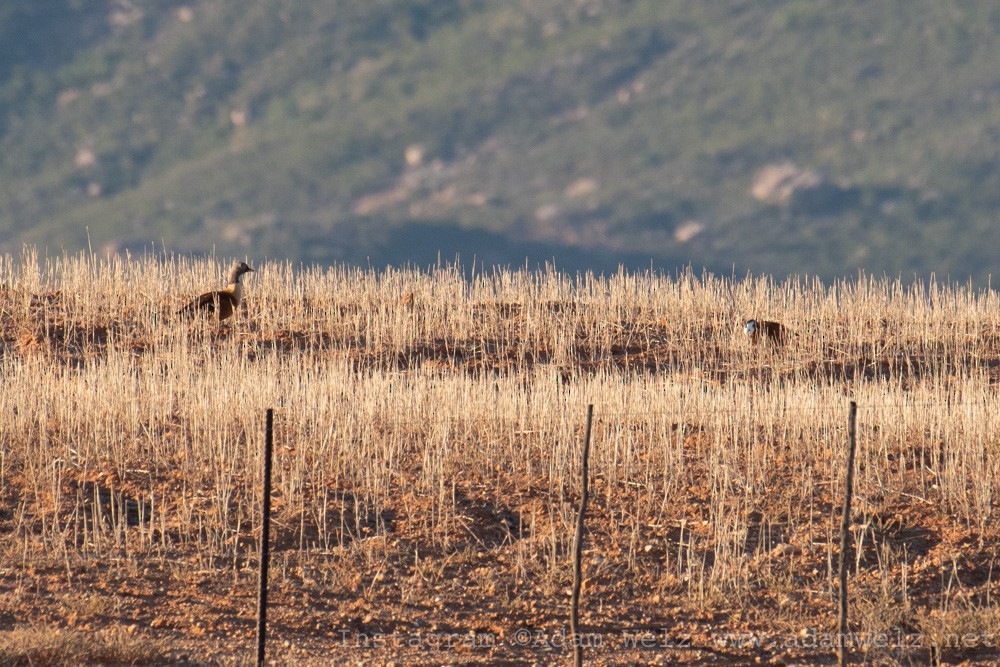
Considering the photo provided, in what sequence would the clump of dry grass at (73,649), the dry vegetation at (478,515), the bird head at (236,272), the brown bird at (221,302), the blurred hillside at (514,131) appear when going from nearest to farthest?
1. the clump of dry grass at (73,649)
2. the dry vegetation at (478,515)
3. the brown bird at (221,302)
4. the bird head at (236,272)
5. the blurred hillside at (514,131)

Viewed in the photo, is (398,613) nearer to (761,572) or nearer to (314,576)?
(314,576)

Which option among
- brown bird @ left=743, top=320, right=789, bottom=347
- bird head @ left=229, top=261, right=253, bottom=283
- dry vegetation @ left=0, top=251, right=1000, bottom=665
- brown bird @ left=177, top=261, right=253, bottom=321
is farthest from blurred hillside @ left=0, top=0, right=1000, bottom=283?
dry vegetation @ left=0, top=251, right=1000, bottom=665

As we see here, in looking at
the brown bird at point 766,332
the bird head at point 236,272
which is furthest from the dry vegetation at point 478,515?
the bird head at point 236,272

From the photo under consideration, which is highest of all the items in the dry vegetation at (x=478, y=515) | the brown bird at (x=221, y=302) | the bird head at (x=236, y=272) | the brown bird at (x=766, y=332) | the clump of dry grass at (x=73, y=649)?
the bird head at (x=236, y=272)

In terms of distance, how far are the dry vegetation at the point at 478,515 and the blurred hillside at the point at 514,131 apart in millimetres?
127431

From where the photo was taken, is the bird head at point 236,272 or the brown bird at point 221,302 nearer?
the brown bird at point 221,302

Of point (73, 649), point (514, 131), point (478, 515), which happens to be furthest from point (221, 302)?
point (514, 131)

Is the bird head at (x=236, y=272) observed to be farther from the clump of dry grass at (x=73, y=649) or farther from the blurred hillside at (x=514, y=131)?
the blurred hillside at (x=514, y=131)

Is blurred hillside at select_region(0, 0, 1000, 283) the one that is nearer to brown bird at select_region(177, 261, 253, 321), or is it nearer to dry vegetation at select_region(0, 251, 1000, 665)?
brown bird at select_region(177, 261, 253, 321)

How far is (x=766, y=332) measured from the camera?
55.1ft

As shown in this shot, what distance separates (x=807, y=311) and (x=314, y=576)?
1021 centimetres

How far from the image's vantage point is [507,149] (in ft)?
549

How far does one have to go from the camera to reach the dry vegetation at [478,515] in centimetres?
877

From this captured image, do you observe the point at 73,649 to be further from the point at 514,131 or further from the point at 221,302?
the point at 514,131
